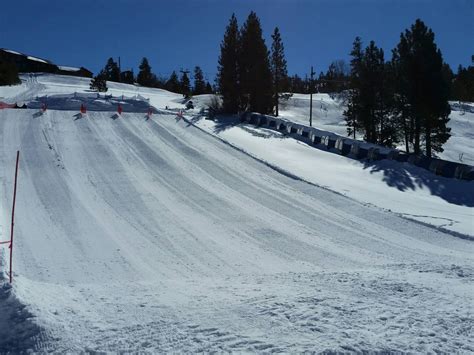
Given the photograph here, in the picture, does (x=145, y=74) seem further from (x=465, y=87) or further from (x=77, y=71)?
(x=465, y=87)

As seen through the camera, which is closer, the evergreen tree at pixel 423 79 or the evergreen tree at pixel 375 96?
the evergreen tree at pixel 423 79

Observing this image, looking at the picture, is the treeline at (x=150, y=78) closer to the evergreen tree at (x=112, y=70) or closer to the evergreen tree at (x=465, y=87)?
the evergreen tree at (x=112, y=70)

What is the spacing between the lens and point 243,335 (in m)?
5.97

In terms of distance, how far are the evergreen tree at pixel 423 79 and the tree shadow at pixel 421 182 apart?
438 inches

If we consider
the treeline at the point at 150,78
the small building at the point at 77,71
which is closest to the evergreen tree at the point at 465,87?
the treeline at the point at 150,78

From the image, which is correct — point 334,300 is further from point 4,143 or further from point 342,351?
point 4,143

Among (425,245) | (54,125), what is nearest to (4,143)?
(54,125)

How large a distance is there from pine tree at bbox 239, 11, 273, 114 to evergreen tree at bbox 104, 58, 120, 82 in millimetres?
60867

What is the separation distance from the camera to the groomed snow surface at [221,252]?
19.9ft

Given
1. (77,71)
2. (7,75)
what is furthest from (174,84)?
(7,75)

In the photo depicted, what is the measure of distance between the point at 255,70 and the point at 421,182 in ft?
79.2

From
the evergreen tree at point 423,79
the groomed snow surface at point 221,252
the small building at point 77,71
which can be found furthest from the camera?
the small building at point 77,71

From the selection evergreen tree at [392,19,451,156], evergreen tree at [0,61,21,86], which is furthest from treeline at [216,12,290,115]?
evergreen tree at [0,61,21,86]

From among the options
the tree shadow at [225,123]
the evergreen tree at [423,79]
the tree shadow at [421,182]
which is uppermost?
the evergreen tree at [423,79]
